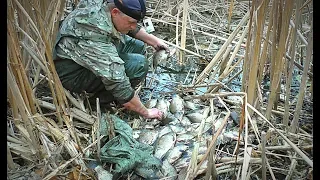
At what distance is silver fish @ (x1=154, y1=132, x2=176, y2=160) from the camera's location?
198 cm

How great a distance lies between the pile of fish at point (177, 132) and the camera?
1.91 metres

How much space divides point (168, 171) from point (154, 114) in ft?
1.61

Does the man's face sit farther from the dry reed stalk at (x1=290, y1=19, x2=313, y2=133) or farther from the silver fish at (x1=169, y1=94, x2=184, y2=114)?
the dry reed stalk at (x1=290, y1=19, x2=313, y2=133)

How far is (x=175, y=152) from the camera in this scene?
197 cm

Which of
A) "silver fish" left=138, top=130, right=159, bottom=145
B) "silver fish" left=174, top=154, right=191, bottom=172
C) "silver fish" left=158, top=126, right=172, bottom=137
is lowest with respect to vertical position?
"silver fish" left=174, top=154, right=191, bottom=172

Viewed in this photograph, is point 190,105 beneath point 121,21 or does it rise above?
beneath

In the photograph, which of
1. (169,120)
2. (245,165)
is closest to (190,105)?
(169,120)

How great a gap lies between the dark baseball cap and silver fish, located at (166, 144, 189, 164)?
66 cm

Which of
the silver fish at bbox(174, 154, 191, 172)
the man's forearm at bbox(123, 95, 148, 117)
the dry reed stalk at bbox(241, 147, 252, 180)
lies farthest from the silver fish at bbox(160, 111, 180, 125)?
the dry reed stalk at bbox(241, 147, 252, 180)

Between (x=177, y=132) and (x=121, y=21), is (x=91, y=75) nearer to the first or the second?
(x=121, y=21)

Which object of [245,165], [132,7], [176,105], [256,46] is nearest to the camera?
[245,165]

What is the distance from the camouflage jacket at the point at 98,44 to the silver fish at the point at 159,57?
0.71 metres

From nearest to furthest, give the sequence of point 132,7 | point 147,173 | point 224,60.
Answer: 1. point 147,173
2. point 132,7
3. point 224,60
